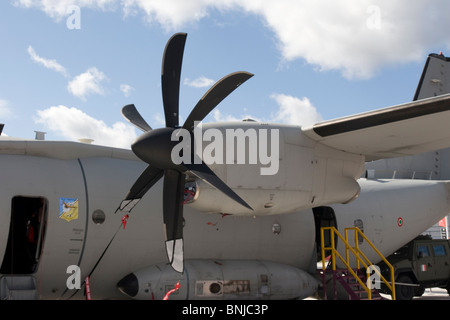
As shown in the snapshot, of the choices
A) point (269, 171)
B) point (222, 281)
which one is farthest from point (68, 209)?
point (269, 171)

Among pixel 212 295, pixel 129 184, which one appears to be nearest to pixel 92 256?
pixel 129 184

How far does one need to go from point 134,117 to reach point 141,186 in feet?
7.57

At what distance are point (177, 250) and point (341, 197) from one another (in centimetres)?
438

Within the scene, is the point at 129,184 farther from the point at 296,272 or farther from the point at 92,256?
the point at 296,272

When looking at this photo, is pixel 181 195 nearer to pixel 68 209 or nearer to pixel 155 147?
pixel 155 147

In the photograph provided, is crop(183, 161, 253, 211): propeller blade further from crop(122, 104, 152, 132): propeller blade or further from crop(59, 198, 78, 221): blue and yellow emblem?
crop(59, 198, 78, 221): blue and yellow emblem

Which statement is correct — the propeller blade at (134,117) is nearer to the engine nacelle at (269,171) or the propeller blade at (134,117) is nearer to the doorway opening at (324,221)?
the engine nacelle at (269,171)

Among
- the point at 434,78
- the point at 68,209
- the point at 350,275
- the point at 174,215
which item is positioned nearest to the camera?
the point at 174,215

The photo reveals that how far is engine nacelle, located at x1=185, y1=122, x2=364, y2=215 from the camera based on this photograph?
11.1 metres

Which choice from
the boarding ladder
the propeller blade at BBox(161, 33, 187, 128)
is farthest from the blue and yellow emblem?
the boarding ladder

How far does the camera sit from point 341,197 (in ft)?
41.3

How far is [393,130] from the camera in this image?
1138cm

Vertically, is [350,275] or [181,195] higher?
[181,195]

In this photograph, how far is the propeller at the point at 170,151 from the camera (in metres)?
10.5
